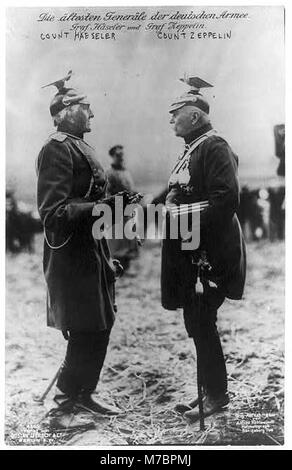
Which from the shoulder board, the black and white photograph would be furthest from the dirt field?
the shoulder board

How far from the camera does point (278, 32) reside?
308cm

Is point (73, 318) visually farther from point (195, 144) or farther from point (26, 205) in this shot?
point (195, 144)

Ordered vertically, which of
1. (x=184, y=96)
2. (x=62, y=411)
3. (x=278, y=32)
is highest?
(x=278, y=32)

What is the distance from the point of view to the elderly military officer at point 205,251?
119 inches

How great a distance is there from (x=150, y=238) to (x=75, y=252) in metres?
0.32

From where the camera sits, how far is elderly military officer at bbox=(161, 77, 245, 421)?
3033 millimetres

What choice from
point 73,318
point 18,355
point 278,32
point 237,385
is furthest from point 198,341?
point 278,32

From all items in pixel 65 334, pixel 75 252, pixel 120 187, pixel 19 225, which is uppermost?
pixel 120 187

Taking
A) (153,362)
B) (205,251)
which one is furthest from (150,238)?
(153,362)

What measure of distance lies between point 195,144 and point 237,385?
1017 millimetres

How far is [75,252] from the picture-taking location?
303 centimetres

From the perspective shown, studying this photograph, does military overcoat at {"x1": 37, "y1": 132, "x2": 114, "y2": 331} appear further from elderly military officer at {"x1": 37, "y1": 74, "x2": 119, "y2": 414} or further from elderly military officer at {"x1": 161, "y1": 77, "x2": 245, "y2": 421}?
elderly military officer at {"x1": 161, "y1": 77, "x2": 245, "y2": 421}

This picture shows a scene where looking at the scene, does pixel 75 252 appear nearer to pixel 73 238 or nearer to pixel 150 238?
pixel 73 238

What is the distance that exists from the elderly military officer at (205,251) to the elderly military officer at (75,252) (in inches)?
11.3
